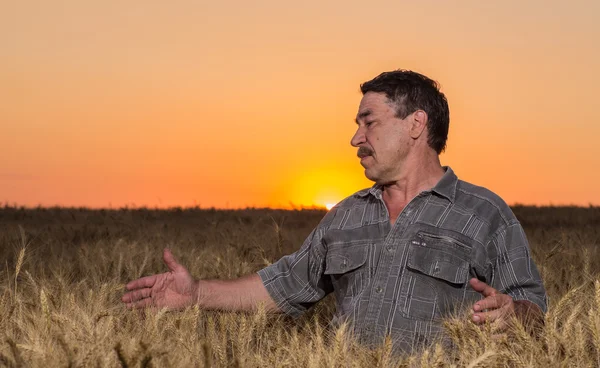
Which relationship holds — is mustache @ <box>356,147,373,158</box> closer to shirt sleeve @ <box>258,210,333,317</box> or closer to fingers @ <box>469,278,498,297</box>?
shirt sleeve @ <box>258,210,333,317</box>

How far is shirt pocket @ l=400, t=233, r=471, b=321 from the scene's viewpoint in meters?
2.98

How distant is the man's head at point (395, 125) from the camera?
3170mm

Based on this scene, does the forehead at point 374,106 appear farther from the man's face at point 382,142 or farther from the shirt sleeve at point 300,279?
the shirt sleeve at point 300,279

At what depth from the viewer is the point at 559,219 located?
12.5 metres

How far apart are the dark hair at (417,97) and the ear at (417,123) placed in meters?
0.02

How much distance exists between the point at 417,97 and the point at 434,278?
75cm

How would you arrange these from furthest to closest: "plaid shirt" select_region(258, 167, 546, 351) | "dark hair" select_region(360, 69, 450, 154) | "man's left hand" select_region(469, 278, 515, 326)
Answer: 1. "dark hair" select_region(360, 69, 450, 154)
2. "plaid shirt" select_region(258, 167, 546, 351)
3. "man's left hand" select_region(469, 278, 515, 326)

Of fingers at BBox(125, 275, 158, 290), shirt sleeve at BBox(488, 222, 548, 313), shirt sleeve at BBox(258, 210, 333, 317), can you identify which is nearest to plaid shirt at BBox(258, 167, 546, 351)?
shirt sleeve at BBox(488, 222, 548, 313)

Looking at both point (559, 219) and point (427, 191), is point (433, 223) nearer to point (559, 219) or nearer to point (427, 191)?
point (427, 191)

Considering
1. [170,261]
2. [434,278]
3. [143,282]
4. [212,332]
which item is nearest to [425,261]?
[434,278]

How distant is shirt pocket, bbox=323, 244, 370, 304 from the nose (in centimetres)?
41

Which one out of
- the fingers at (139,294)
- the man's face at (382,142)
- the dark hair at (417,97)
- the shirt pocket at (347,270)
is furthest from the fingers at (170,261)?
the dark hair at (417,97)

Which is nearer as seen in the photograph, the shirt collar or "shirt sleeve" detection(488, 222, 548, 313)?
"shirt sleeve" detection(488, 222, 548, 313)

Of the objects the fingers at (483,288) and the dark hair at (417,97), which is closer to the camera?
the fingers at (483,288)
